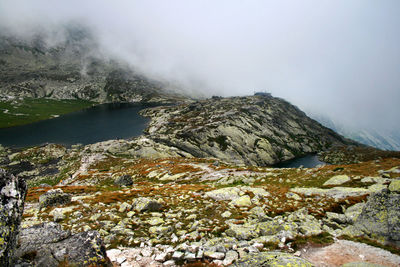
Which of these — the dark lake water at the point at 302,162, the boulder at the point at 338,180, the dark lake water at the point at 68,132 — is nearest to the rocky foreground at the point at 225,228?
the boulder at the point at 338,180

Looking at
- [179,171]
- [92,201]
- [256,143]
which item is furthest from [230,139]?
[92,201]

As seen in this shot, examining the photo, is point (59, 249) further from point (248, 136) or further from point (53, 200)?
point (248, 136)

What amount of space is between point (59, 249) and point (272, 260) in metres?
8.99

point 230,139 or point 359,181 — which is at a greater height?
point 359,181

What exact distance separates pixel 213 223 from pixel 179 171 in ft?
105

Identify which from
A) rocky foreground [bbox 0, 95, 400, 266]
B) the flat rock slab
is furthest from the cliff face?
the flat rock slab

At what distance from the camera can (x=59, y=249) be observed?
780cm

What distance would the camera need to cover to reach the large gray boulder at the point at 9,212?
18.9 ft

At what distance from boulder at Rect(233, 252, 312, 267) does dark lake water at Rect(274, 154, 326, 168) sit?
417 feet

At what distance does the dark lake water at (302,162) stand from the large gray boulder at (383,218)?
120m

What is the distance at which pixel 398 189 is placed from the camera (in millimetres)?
12898

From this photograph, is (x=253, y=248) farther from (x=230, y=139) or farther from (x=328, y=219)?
(x=230, y=139)

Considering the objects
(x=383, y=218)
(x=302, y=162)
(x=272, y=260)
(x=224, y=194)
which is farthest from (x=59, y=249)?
(x=302, y=162)

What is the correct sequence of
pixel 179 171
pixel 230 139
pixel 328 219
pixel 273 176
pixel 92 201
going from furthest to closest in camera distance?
pixel 230 139 → pixel 179 171 → pixel 273 176 → pixel 92 201 → pixel 328 219
